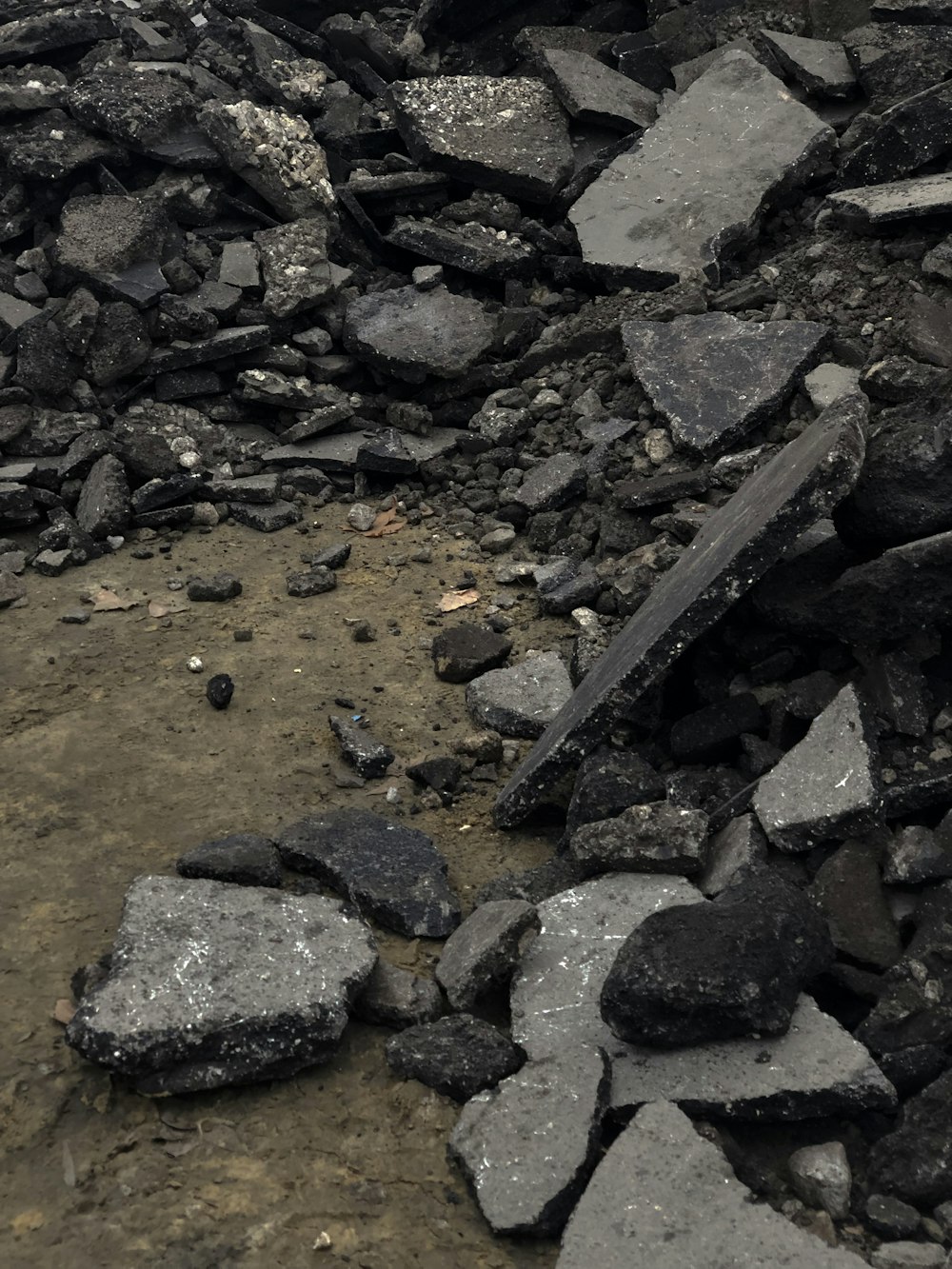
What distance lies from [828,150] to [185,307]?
4.02 m

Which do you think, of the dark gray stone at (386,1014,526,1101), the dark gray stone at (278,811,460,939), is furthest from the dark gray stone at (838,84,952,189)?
the dark gray stone at (386,1014,526,1101)

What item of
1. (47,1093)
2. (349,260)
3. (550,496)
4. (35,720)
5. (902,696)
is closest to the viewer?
(47,1093)

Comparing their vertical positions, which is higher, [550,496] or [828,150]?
[828,150]

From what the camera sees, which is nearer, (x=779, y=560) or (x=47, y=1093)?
(x=47, y=1093)

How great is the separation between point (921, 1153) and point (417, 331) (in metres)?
5.75

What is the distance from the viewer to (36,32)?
8.53 meters

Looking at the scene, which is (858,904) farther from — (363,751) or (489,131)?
(489,131)

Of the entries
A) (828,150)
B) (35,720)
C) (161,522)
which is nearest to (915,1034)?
(35,720)

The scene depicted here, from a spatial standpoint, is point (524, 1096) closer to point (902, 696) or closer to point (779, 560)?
point (902, 696)

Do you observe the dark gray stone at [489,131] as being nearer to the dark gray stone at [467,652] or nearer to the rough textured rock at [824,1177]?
the dark gray stone at [467,652]

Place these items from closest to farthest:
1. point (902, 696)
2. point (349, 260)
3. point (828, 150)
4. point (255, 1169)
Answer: point (255, 1169) → point (902, 696) → point (828, 150) → point (349, 260)

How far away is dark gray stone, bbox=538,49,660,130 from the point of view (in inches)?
325

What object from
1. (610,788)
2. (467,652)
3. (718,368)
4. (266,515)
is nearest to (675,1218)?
(610,788)

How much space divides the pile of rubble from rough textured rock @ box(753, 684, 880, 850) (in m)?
0.01
